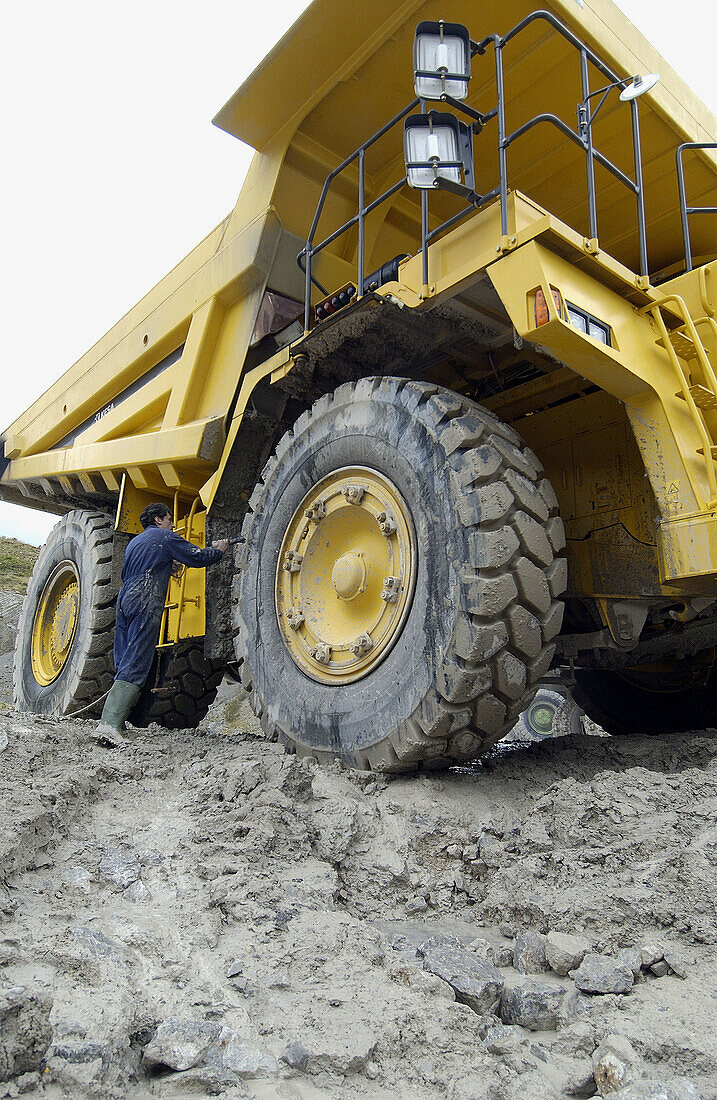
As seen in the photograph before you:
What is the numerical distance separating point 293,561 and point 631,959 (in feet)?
6.96

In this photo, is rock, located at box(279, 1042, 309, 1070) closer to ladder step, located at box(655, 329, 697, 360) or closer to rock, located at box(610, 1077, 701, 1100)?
rock, located at box(610, 1077, 701, 1100)

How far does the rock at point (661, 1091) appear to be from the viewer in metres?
1.11

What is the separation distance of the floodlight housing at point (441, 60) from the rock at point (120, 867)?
246 cm

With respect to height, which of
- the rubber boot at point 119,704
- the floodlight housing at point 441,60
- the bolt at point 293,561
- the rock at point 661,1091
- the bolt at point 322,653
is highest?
the floodlight housing at point 441,60

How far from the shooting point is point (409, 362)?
341 centimetres

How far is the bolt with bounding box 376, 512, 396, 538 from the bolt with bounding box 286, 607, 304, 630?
1.89 feet

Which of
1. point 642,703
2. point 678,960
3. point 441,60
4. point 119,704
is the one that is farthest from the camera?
point 642,703

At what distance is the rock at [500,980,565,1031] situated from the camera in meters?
1.38

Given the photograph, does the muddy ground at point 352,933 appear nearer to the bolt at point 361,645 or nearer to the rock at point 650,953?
the rock at point 650,953

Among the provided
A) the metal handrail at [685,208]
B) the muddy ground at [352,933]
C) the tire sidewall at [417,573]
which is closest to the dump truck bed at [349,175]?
the metal handrail at [685,208]

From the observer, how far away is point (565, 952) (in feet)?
5.13

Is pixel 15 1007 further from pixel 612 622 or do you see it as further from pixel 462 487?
pixel 612 622

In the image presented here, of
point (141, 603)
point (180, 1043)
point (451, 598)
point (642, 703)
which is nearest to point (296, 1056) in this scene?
point (180, 1043)

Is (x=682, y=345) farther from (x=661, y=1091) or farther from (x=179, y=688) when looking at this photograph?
(x=179, y=688)
